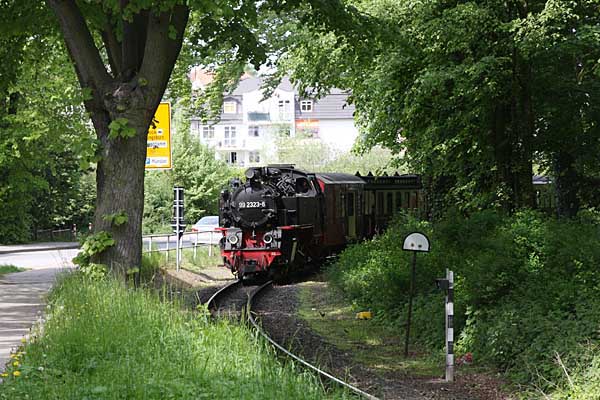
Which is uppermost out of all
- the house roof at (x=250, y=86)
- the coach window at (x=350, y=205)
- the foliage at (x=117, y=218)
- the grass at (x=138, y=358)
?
the house roof at (x=250, y=86)

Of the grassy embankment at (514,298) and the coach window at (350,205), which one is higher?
the coach window at (350,205)

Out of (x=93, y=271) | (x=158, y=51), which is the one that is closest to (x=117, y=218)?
(x=93, y=271)

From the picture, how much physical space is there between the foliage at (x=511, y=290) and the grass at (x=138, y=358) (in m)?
3.15

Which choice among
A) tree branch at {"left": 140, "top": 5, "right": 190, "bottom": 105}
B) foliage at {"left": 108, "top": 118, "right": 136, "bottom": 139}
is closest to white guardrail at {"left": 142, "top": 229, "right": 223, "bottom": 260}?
tree branch at {"left": 140, "top": 5, "right": 190, "bottom": 105}

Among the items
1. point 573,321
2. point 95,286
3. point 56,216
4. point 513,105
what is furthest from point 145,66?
point 56,216

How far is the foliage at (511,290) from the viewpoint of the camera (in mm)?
11320

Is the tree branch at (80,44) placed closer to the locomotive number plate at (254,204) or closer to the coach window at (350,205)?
the locomotive number plate at (254,204)

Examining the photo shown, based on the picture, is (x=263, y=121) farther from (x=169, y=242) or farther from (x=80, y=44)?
(x=80, y=44)

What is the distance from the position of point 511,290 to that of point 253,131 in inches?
3601

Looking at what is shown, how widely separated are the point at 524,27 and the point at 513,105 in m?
3.33

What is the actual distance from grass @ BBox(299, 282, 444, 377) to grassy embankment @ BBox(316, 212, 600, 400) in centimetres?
12

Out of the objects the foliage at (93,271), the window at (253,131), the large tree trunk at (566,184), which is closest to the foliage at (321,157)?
the window at (253,131)

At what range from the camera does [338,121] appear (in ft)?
335

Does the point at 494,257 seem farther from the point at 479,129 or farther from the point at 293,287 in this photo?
the point at 293,287
